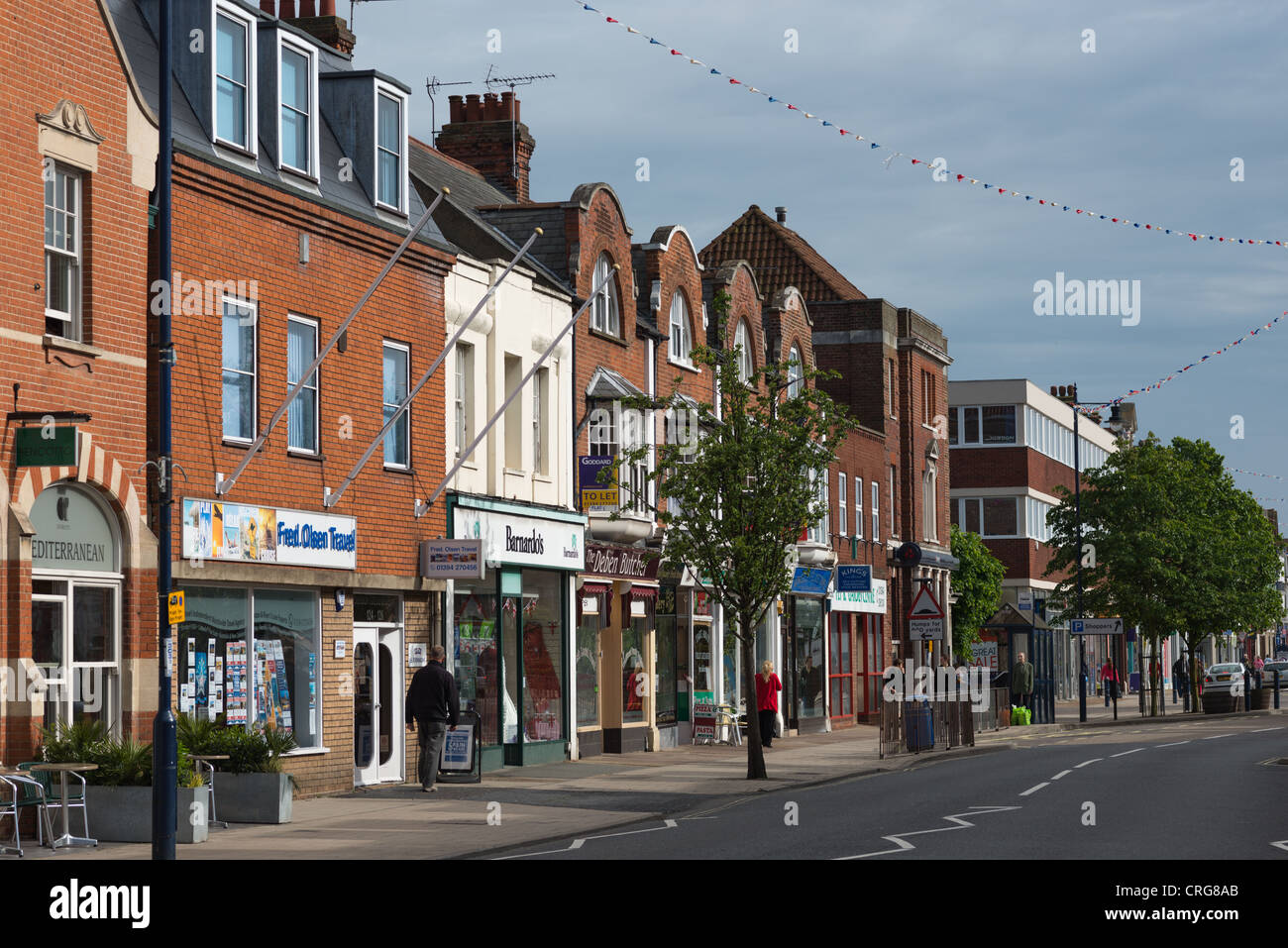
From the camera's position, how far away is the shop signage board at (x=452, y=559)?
83.7ft

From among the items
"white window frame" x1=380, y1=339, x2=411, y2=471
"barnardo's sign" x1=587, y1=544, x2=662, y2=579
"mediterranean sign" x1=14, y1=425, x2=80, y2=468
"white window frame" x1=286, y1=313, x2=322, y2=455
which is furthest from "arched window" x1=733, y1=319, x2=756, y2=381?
"mediterranean sign" x1=14, y1=425, x2=80, y2=468

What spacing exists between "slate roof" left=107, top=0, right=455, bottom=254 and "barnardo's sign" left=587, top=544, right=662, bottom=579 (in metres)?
7.57

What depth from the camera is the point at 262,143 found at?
2289 centimetres

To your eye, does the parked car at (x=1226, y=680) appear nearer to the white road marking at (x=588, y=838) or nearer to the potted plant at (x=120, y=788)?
the white road marking at (x=588, y=838)

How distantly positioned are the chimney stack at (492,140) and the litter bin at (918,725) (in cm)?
1332

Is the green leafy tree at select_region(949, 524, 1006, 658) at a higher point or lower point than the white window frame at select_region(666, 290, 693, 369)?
lower

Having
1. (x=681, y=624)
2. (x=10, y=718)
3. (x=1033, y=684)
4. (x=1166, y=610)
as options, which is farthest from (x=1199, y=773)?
(x=1166, y=610)

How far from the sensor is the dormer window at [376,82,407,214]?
25438 millimetres

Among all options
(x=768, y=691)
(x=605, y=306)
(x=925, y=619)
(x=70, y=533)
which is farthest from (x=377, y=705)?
(x=925, y=619)

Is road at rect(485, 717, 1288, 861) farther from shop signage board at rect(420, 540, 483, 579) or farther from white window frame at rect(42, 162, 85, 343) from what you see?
white window frame at rect(42, 162, 85, 343)

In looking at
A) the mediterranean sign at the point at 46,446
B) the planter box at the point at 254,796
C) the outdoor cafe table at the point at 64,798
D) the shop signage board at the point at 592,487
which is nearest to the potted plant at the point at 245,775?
the planter box at the point at 254,796

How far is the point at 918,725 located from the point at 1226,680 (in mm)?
27127

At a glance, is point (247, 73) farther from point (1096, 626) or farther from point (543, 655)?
point (1096, 626)

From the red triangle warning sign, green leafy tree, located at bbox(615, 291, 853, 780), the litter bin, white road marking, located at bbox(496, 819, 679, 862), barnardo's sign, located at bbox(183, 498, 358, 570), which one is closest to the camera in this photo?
white road marking, located at bbox(496, 819, 679, 862)
